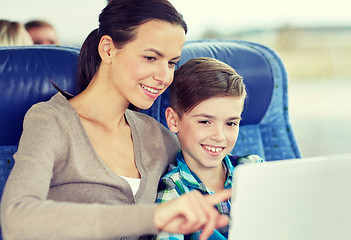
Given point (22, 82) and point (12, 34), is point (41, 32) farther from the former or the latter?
point (22, 82)

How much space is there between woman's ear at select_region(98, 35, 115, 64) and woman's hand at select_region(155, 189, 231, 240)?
549 mm

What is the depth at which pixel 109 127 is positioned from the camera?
126 centimetres

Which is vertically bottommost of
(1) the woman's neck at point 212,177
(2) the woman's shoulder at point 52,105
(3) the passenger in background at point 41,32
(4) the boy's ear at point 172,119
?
(3) the passenger in background at point 41,32

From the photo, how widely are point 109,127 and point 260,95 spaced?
0.66 metres

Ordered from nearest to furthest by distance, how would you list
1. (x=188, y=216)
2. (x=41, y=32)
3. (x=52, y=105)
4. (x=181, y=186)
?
(x=188, y=216) < (x=52, y=105) < (x=181, y=186) < (x=41, y=32)

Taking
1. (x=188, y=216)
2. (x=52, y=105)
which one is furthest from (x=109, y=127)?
(x=188, y=216)

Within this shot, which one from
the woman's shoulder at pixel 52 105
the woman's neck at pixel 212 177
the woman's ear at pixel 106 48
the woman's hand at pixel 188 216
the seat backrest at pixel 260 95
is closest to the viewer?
the woman's hand at pixel 188 216

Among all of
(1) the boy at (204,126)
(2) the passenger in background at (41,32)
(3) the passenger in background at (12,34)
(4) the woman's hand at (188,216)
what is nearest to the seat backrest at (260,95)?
(1) the boy at (204,126)

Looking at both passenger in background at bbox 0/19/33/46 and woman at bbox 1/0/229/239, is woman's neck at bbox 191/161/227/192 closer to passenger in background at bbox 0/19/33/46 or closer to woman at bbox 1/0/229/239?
woman at bbox 1/0/229/239

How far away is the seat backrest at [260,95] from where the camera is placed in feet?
5.43

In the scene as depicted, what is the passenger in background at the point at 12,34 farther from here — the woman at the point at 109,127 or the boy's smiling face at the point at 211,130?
the boy's smiling face at the point at 211,130

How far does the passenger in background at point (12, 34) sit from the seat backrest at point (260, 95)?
1243 millimetres

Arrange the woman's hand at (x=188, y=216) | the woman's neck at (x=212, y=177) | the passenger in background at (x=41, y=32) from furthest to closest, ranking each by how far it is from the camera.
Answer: the passenger in background at (x=41, y=32) < the woman's neck at (x=212, y=177) < the woman's hand at (x=188, y=216)

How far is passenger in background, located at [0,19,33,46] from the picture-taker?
2.56 m
